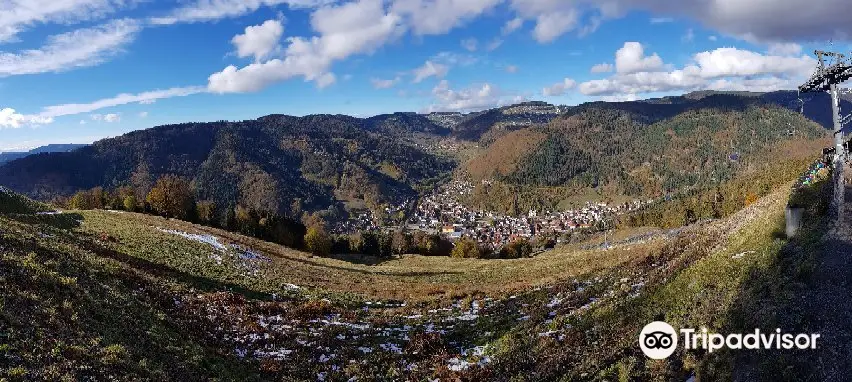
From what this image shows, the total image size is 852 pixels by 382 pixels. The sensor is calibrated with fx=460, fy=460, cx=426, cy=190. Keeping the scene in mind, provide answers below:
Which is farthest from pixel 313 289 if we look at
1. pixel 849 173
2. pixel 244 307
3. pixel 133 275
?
pixel 849 173

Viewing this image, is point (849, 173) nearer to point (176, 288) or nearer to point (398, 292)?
point (398, 292)

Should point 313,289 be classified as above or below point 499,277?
above

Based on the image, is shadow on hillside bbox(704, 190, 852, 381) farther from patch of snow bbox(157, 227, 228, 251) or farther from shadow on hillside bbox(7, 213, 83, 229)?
shadow on hillside bbox(7, 213, 83, 229)

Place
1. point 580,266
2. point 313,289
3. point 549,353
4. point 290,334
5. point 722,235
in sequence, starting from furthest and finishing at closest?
point 580,266 → point 313,289 → point 722,235 → point 290,334 → point 549,353

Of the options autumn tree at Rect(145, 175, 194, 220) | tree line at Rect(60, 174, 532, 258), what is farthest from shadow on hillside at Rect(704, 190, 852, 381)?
autumn tree at Rect(145, 175, 194, 220)

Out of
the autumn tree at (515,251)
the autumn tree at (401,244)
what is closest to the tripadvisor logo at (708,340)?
the autumn tree at (401,244)

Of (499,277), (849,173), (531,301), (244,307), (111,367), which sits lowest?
(499,277)
